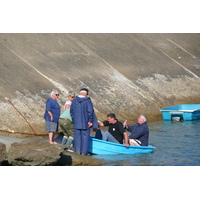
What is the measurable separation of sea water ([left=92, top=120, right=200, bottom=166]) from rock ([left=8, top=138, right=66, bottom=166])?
1.86 m

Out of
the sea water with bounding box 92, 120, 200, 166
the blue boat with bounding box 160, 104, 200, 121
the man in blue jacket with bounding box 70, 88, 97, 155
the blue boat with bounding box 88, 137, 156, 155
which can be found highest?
the man in blue jacket with bounding box 70, 88, 97, 155

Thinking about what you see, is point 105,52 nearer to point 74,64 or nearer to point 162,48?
point 74,64

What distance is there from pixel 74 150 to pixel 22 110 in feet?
19.3

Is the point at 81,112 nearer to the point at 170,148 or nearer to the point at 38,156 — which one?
the point at 38,156

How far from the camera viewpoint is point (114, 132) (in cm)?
1367

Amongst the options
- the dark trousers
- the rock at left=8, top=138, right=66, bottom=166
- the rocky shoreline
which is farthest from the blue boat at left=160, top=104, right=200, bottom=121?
the rock at left=8, top=138, right=66, bottom=166

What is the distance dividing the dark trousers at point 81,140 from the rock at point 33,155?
1.16 m

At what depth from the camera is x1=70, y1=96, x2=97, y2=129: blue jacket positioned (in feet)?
41.4

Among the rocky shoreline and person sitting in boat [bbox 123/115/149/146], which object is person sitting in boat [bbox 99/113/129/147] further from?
the rocky shoreline

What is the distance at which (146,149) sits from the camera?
45.5 ft

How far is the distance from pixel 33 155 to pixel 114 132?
3.40m

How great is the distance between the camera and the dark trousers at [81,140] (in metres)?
12.7

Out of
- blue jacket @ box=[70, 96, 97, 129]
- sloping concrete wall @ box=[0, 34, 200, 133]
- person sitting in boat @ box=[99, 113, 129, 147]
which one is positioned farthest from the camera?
sloping concrete wall @ box=[0, 34, 200, 133]

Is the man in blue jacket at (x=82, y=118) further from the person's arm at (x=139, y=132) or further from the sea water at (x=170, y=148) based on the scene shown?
the person's arm at (x=139, y=132)
